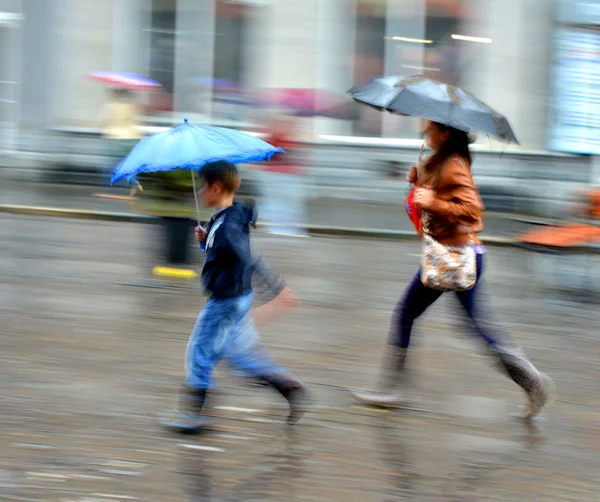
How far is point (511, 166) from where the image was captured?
16.7m

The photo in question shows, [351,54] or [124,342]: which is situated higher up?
[351,54]

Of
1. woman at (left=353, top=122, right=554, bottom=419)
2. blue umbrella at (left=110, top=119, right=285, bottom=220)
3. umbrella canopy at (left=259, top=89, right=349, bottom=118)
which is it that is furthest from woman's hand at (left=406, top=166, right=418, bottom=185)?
umbrella canopy at (left=259, top=89, right=349, bottom=118)

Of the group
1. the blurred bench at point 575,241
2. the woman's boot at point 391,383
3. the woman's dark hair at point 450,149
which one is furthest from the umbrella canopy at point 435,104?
the blurred bench at point 575,241

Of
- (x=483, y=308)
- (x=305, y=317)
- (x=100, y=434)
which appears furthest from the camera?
(x=305, y=317)

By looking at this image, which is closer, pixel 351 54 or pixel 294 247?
pixel 294 247

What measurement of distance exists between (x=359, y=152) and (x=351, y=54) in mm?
1684

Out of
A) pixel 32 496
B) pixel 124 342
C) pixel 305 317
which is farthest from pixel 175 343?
pixel 32 496

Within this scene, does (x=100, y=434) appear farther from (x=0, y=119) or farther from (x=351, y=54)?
(x=0, y=119)

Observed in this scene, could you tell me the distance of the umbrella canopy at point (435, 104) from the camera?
558 cm

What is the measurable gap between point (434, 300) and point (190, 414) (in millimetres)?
1465

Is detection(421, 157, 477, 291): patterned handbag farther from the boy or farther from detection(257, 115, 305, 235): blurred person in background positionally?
detection(257, 115, 305, 235): blurred person in background

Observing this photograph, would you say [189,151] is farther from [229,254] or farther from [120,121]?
[120,121]

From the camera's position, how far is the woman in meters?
5.73

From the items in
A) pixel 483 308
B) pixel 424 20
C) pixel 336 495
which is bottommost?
pixel 336 495
